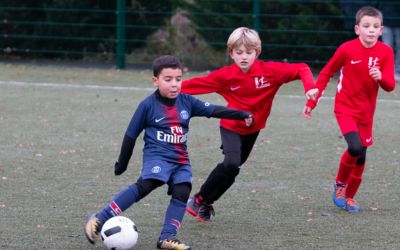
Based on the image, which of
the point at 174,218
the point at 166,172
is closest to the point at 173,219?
the point at 174,218

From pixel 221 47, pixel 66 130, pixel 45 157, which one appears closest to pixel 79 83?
pixel 221 47

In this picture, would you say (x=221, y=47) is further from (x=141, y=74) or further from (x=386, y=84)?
(x=386, y=84)

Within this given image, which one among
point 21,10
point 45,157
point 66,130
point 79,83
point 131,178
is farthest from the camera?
point 21,10

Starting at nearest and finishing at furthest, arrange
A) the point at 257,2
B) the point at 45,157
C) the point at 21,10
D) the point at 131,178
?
1. the point at 131,178
2. the point at 45,157
3. the point at 257,2
4. the point at 21,10

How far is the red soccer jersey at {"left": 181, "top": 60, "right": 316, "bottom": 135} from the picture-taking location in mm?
7086

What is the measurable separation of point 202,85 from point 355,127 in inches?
51.5

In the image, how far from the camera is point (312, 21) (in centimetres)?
1845

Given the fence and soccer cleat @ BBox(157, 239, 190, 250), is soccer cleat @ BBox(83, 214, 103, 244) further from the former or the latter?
the fence

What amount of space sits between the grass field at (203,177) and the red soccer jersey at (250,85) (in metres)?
0.77

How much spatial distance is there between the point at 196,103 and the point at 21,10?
14548 millimetres

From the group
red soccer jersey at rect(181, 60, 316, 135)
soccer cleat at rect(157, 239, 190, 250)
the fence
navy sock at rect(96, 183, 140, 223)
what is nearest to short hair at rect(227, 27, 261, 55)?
red soccer jersey at rect(181, 60, 316, 135)

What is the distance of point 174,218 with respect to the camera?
6.19 metres

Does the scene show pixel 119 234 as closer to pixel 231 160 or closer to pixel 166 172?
pixel 166 172

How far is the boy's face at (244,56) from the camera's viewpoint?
703cm
